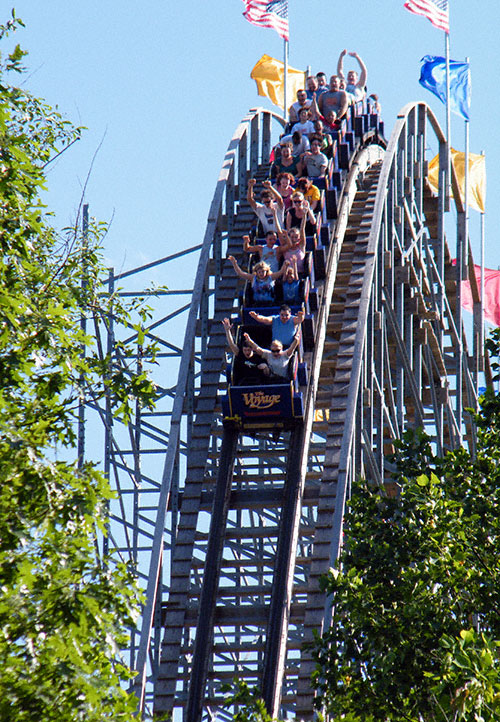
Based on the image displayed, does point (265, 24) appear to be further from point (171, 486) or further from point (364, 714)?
point (364, 714)

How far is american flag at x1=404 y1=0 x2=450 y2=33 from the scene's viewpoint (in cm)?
2575

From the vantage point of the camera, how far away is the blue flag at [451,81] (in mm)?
27469

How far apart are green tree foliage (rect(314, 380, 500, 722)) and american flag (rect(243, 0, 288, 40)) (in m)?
15.6

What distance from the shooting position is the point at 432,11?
25859 mm

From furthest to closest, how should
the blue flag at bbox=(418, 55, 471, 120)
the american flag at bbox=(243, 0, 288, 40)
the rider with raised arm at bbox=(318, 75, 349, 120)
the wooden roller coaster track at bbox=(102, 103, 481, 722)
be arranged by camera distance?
the blue flag at bbox=(418, 55, 471, 120) → the american flag at bbox=(243, 0, 288, 40) → the rider with raised arm at bbox=(318, 75, 349, 120) → the wooden roller coaster track at bbox=(102, 103, 481, 722)

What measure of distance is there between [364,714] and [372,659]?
0.79m

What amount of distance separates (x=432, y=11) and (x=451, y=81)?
7.45ft

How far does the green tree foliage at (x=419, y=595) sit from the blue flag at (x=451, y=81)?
17.3 meters

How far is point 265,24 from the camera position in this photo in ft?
83.1

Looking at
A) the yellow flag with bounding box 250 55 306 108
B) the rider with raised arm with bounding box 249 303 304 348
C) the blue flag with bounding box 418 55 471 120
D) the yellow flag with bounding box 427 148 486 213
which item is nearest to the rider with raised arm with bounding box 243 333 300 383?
the rider with raised arm with bounding box 249 303 304 348

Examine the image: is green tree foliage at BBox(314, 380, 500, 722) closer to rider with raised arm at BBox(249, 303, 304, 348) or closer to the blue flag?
rider with raised arm at BBox(249, 303, 304, 348)

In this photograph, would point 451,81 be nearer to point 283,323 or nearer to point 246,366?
point 283,323

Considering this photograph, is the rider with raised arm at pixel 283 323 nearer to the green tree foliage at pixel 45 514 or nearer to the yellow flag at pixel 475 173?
the green tree foliage at pixel 45 514

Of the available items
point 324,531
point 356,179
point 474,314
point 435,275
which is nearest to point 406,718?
point 324,531
